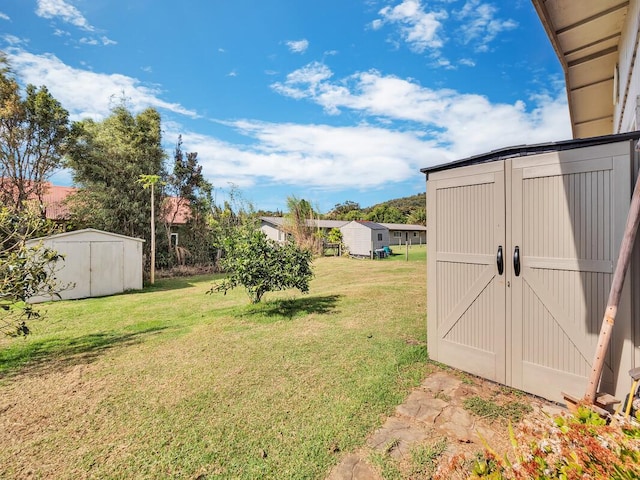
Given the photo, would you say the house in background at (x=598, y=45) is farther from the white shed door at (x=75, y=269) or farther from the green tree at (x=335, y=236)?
the green tree at (x=335, y=236)

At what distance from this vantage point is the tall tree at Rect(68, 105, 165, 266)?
38.0 ft

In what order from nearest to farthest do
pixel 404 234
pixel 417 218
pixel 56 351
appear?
1. pixel 56 351
2. pixel 404 234
3. pixel 417 218

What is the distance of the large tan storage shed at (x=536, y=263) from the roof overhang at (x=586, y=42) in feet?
3.34

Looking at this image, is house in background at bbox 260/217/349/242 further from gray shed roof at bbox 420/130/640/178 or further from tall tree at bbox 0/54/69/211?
gray shed roof at bbox 420/130/640/178

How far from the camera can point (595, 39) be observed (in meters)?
2.69

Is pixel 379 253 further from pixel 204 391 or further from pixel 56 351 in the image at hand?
pixel 204 391

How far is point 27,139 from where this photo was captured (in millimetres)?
10008

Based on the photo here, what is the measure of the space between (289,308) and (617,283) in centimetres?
518

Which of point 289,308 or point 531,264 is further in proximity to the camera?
point 289,308

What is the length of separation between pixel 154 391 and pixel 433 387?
109 inches

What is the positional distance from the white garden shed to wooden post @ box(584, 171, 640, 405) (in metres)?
10.7

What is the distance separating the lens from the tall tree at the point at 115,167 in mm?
11586

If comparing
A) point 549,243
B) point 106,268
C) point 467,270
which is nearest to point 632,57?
point 549,243

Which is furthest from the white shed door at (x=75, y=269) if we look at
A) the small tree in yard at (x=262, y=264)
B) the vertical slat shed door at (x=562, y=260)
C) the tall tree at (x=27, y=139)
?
the vertical slat shed door at (x=562, y=260)
